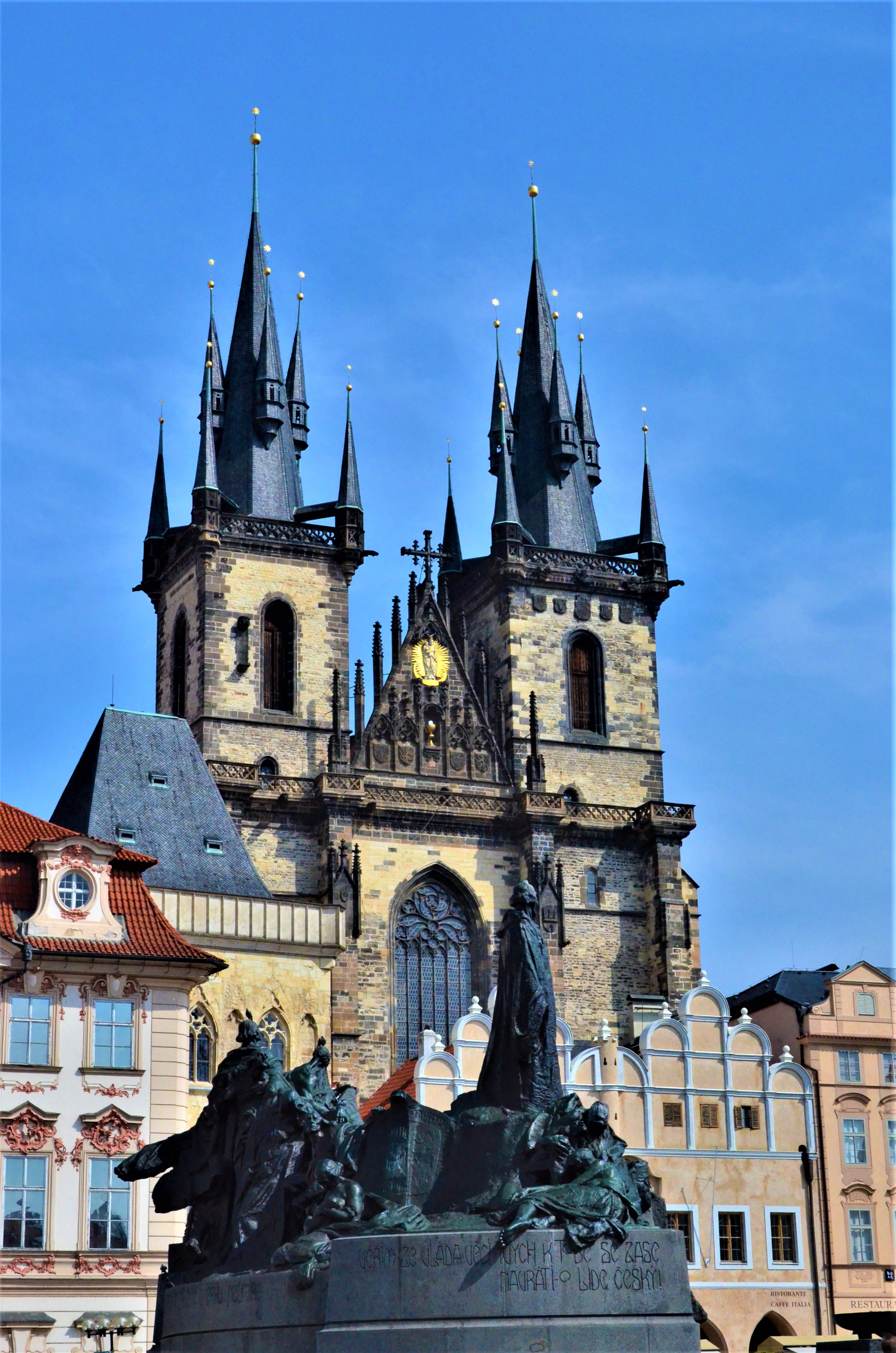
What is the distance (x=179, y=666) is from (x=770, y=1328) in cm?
2615

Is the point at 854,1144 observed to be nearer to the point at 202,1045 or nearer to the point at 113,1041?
the point at 202,1045

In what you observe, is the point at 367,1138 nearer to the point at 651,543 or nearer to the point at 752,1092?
the point at 752,1092

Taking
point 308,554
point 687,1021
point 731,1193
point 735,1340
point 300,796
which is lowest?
point 735,1340

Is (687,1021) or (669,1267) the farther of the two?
(687,1021)

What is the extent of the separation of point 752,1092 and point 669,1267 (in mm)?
26967

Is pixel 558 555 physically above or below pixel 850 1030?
above

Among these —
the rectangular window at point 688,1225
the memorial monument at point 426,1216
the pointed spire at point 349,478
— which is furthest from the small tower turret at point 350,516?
the memorial monument at point 426,1216

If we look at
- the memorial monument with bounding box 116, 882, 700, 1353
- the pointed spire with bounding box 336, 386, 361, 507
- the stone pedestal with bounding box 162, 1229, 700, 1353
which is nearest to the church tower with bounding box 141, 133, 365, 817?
the pointed spire with bounding box 336, 386, 361, 507

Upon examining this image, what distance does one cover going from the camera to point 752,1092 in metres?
43.8

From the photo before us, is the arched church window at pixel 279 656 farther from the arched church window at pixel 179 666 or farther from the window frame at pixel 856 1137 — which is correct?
the window frame at pixel 856 1137

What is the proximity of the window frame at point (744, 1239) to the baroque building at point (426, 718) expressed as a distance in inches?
452

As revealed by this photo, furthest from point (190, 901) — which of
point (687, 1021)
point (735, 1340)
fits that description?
point (735, 1340)

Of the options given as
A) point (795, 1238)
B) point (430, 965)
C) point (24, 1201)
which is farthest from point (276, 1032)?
point (430, 965)

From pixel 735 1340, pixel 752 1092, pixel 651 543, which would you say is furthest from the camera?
pixel 651 543
